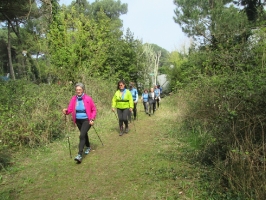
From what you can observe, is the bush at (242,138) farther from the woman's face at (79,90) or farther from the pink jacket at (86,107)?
the woman's face at (79,90)

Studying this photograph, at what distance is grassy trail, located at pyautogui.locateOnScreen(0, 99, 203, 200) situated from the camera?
4.01 meters

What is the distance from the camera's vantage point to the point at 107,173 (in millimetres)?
4863

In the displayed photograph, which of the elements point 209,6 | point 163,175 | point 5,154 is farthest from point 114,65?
point 163,175

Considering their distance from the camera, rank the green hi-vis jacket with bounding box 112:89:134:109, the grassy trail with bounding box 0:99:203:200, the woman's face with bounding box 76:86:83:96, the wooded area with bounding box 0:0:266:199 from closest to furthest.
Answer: the wooded area with bounding box 0:0:266:199 < the grassy trail with bounding box 0:99:203:200 < the woman's face with bounding box 76:86:83:96 < the green hi-vis jacket with bounding box 112:89:134:109

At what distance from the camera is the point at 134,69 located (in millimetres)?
24500

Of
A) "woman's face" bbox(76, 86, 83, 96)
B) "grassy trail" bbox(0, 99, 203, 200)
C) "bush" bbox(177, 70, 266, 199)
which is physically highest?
"woman's face" bbox(76, 86, 83, 96)

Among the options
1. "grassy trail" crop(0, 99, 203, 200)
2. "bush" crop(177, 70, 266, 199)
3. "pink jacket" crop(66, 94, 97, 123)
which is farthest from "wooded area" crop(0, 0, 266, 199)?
"pink jacket" crop(66, 94, 97, 123)

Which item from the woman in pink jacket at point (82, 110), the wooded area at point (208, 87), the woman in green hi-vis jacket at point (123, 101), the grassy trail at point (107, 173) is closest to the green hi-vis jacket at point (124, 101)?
the woman in green hi-vis jacket at point (123, 101)

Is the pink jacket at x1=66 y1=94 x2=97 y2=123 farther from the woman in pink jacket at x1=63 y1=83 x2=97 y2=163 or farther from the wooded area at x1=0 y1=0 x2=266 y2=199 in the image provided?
the wooded area at x1=0 y1=0 x2=266 y2=199

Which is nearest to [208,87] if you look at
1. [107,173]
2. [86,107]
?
[86,107]

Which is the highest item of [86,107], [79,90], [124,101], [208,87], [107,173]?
[79,90]

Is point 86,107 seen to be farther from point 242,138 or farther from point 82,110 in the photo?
point 242,138

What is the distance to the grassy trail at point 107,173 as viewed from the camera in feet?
13.1

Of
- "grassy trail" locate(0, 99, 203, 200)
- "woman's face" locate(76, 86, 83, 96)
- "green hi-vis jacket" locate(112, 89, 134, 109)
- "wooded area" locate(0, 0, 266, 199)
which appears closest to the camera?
"wooded area" locate(0, 0, 266, 199)
